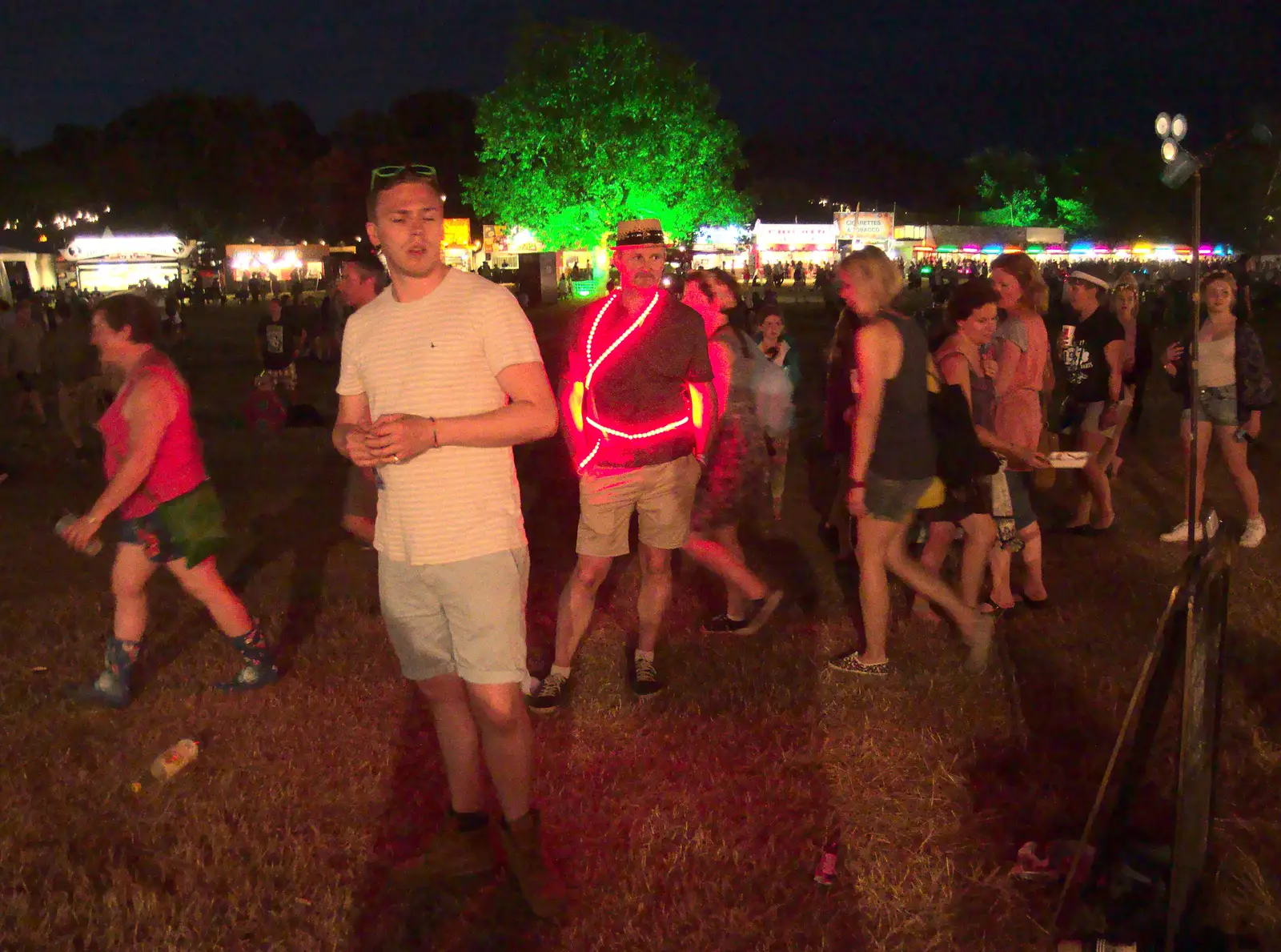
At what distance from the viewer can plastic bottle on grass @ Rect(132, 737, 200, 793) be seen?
4.00 metres

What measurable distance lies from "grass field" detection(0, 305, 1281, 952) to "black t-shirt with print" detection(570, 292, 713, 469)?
1.16m

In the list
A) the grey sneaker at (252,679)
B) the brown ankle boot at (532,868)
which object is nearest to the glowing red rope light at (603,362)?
the brown ankle boot at (532,868)

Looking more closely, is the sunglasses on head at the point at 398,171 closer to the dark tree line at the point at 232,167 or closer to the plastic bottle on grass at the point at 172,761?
the plastic bottle on grass at the point at 172,761

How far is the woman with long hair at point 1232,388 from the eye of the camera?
660 cm

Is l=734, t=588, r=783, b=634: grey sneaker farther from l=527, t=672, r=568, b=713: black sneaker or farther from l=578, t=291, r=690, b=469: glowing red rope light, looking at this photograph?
l=578, t=291, r=690, b=469: glowing red rope light

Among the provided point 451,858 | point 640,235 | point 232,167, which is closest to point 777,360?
point 640,235

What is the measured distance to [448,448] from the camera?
9.15 feet

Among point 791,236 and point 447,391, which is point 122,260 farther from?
point 447,391

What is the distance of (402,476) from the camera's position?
2844 millimetres

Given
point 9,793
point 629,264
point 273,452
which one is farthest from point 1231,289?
point 273,452

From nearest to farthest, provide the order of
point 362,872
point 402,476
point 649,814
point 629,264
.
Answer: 1. point 402,476
2. point 362,872
3. point 649,814
4. point 629,264

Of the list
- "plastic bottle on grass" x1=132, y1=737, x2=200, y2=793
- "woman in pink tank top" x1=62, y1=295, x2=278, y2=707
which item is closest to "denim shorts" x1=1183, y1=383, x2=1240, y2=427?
"woman in pink tank top" x1=62, y1=295, x2=278, y2=707

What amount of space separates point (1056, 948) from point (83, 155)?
98.2m

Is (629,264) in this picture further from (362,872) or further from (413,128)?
(413,128)
